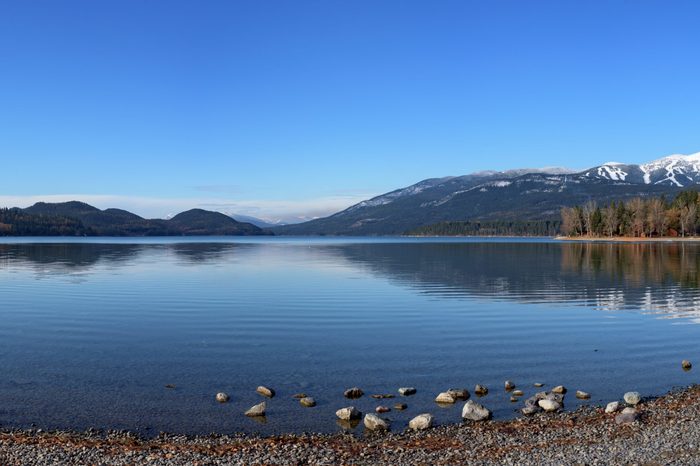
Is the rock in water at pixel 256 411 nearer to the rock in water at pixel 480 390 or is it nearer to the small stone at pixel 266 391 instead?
the small stone at pixel 266 391

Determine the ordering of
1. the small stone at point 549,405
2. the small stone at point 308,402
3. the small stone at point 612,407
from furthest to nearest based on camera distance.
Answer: the small stone at point 308,402
the small stone at point 549,405
the small stone at point 612,407

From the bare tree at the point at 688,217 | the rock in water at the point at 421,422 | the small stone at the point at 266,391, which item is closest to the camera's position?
the rock in water at the point at 421,422

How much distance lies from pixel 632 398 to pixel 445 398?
19.6ft

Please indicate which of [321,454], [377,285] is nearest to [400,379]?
[321,454]

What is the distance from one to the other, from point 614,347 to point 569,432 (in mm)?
13704

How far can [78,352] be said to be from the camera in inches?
1053

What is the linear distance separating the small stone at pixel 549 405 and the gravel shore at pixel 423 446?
2.72 ft

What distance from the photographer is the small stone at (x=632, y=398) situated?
727 inches

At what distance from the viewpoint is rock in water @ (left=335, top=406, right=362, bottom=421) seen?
1738 centimetres

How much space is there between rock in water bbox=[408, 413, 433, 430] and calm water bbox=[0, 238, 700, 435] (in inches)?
25.8

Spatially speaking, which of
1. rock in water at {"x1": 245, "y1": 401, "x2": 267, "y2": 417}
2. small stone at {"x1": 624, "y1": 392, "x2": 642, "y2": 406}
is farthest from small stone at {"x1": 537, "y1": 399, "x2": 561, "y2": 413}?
rock in water at {"x1": 245, "y1": 401, "x2": 267, "y2": 417}

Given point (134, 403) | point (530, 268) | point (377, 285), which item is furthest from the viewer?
point (530, 268)

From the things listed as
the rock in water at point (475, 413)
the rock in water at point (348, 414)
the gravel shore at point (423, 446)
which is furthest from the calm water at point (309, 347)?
the gravel shore at point (423, 446)

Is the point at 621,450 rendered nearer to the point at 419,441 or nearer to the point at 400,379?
the point at 419,441
